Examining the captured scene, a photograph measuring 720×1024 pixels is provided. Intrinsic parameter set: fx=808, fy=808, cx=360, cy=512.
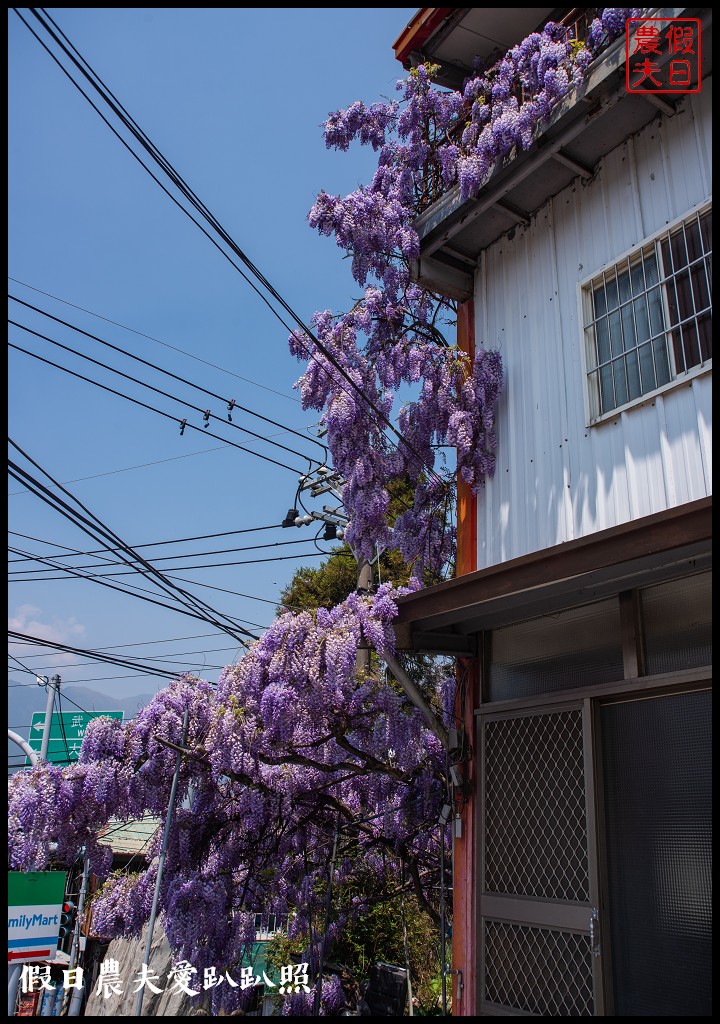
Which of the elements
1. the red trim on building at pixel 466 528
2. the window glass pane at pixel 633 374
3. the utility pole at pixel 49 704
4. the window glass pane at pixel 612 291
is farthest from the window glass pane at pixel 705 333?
the utility pole at pixel 49 704

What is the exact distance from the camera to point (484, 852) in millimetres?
6117

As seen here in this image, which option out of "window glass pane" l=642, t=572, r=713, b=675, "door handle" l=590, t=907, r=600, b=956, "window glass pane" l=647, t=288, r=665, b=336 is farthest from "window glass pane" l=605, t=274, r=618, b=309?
"door handle" l=590, t=907, r=600, b=956

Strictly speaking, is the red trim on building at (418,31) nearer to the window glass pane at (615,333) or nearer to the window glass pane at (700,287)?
the window glass pane at (615,333)

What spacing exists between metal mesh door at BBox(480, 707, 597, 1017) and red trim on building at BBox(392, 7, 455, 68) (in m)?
6.92

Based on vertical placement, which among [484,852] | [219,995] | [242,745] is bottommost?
[219,995]

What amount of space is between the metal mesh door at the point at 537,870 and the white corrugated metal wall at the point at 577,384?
150cm

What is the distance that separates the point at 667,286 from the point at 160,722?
648cm

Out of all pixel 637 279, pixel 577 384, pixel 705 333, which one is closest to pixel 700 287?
pixel 705 333

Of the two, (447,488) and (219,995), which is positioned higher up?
(447,488)

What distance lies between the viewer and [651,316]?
5844 millimetres

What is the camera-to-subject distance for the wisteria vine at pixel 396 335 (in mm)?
7645

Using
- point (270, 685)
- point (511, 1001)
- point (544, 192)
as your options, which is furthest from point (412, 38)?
point (511, 1001)

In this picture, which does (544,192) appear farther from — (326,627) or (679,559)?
(326,627)

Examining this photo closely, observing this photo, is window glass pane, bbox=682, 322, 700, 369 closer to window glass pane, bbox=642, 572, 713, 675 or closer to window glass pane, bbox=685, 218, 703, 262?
window glass pane, bbox=685, 218, 703, 262
